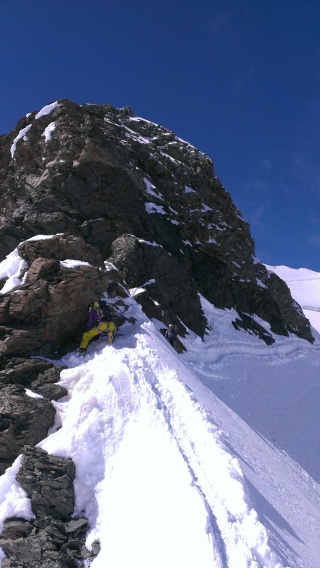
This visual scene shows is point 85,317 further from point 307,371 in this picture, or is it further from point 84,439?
point 307,371

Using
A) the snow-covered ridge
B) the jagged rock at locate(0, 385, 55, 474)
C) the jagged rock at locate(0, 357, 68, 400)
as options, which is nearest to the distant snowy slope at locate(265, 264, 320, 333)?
the snow-covered ridge

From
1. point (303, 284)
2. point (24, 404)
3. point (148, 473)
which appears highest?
point (303, 284)

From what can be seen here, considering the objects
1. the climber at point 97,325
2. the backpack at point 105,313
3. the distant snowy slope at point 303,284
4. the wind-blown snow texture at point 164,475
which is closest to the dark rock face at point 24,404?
the wind-blown snow texture at point 164,475

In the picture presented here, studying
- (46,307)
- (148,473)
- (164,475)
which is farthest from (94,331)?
(164,475)

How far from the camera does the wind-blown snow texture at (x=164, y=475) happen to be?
20.8 ft

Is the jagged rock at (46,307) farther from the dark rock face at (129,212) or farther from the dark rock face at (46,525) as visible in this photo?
the dark rock face at (46,525)

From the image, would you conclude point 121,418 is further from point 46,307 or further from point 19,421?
point 46,307

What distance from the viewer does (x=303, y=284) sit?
10506cm

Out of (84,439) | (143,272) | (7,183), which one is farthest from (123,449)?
(7,183)

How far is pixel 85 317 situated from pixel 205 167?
34.9 metres

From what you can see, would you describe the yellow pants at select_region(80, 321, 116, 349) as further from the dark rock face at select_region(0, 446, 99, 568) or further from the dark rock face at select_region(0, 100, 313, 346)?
the dark rock face at select_region(0, 446, 99, 568)

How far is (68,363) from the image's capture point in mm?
11070

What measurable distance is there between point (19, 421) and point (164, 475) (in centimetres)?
346

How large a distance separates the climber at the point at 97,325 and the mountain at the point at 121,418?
1.31 ft
